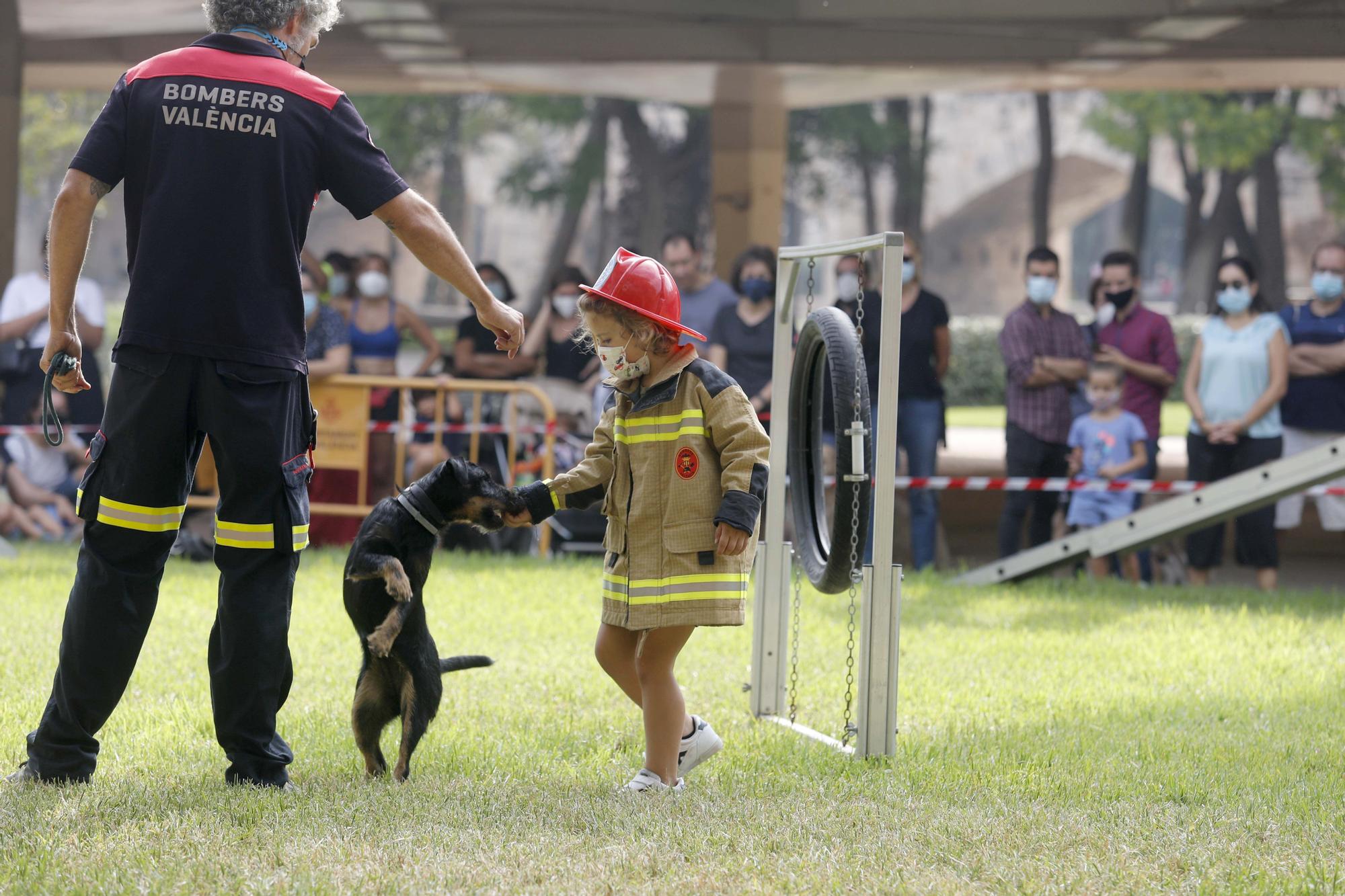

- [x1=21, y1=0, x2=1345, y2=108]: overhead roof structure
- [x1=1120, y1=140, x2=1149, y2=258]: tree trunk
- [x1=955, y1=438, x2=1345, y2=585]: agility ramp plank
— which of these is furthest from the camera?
[x1=1120, y1=140, x2=1149, y2=258]: tree trunk

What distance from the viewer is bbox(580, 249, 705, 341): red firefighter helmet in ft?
14.6

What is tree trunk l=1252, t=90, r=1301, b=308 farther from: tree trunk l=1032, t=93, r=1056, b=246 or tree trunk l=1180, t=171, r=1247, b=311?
tree trunk l=1032, t=93, r=1056, b=246

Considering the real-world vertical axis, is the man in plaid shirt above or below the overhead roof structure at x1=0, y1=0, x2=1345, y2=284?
below

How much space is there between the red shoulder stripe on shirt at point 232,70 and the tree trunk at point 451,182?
28412 mm

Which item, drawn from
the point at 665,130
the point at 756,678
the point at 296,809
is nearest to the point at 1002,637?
the point at 756,678

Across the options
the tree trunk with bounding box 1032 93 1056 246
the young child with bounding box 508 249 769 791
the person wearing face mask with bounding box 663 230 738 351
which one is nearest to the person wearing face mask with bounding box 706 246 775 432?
the person wearing face mask with bounding box 663 230 738 351

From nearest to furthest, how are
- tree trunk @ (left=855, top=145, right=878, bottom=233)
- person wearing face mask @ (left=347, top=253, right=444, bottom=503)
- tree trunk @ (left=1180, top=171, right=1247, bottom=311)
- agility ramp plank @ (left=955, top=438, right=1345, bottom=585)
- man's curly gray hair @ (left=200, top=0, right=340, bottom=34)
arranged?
man's curly gray hair @ (left=200, top=0, right=340, bottom=34) → agility ramp plank @ (left=955, top=438, right=1345, bottom=585) → person wearing face mask @ (left=347, top=253, right=444, bottom=503) → tree trunk @ (left=1180, top=171, right=1247, bottom=311) → tree trunk @ (left=855, top=145, right=878, bottom=233)

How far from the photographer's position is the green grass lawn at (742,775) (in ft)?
11.6

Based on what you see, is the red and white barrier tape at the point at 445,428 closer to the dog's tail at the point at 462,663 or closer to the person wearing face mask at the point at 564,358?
the person wearing face mask at the point at 564,358

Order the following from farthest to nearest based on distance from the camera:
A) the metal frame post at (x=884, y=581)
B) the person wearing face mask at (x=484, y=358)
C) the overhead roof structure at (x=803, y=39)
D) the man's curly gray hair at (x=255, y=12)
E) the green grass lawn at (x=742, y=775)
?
the overhead roof structure at (x=803, y=39), the person wearing face mask at (x=484, y=358), the metal frame post at (x=884, y=581), the man's curly gray hair at (x=255, y=12), the green grass lawn at (x=742, y=775)

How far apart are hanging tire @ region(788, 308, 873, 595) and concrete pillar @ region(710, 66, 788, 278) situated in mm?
7174

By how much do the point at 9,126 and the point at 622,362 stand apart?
31.8 feet

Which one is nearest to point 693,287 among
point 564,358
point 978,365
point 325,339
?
point 564,358

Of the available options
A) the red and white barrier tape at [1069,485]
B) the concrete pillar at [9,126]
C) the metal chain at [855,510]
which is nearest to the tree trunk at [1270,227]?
the red and white barrier tape at [1069,485]
